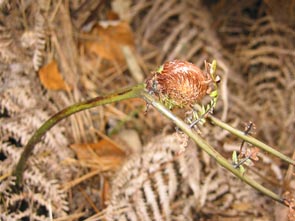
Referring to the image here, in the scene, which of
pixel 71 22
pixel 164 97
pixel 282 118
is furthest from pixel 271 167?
pixel 71 22

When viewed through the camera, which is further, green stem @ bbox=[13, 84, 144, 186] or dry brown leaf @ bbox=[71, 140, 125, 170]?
dry brown leaf @ bbox=[71, 140, 125, 170]

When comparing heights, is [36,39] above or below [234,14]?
below

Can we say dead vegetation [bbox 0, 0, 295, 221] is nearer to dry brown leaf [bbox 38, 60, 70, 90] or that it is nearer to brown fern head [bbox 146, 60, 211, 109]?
dry brown leaf [bbox 38, 60, 70, 90]

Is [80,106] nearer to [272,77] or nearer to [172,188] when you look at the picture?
[172,188]

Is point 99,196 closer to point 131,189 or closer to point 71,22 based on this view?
point 131,189

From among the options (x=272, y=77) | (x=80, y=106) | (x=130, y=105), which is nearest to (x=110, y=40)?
(x=130, y=105)

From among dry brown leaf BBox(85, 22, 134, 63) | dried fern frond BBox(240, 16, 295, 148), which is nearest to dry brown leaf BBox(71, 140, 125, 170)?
dry brown leaf BBox(85, 22, 134, 63)
